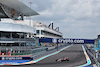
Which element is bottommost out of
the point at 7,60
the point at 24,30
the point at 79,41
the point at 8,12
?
the point at 7,60

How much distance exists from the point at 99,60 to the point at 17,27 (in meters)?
23.8

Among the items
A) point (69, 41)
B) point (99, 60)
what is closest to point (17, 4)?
point (69, 41)

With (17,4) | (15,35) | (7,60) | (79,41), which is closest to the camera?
(7,60)

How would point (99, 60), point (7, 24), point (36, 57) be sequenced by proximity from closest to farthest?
point (99, 60) → point (36, 57) → point (7, 24)

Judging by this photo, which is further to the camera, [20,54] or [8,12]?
[8,12]

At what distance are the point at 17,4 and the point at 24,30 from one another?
1349 cm

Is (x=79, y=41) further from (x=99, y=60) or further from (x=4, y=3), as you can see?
(x=4, y=3)

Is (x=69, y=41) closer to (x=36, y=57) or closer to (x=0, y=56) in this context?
(x=36, y=57)

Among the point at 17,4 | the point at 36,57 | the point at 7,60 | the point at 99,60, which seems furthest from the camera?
the point at 17,4

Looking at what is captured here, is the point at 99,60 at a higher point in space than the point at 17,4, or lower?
lower

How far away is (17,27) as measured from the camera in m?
39.3

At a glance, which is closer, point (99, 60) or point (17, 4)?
point (99, 60)

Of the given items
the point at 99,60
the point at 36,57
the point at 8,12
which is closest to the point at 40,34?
the point at 8,12

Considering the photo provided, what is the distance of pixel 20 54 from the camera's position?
29.0 m
